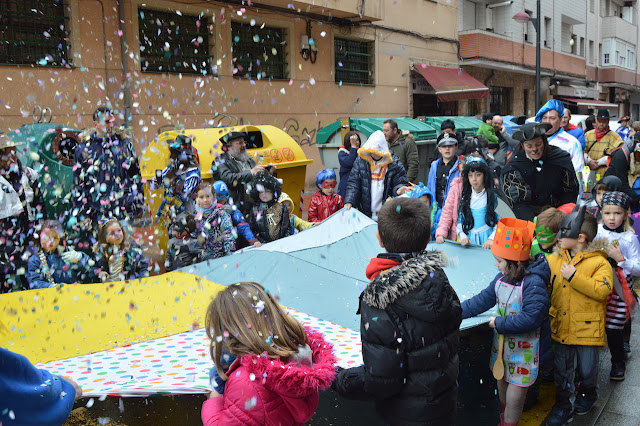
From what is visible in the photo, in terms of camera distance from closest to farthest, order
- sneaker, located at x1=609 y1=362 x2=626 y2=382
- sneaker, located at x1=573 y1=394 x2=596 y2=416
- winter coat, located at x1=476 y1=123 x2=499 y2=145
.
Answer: sneaker, located at x1=573 y1=394 x2=596 y2=416 < sneaker, located at x1=609 y1=362 x2=626 y2=382 < winter coat, located at x1=476 y1=123 x2=499 y2=145

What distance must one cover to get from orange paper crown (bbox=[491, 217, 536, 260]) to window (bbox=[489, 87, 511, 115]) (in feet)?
72.2

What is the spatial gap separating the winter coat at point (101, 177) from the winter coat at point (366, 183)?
93.8 inches

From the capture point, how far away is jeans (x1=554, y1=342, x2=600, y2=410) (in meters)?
3.79

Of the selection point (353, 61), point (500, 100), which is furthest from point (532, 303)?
point (500, 100)

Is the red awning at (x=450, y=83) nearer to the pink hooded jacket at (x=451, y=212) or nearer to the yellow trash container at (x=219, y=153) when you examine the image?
the yellow trash container at (x=219, y=153)

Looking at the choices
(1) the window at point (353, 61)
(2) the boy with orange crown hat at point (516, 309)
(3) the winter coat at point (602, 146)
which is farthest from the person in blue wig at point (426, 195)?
(1) the window at point (353, 61)

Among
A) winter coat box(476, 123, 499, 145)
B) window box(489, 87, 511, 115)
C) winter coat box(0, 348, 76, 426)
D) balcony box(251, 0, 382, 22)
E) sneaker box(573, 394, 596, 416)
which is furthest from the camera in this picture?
window box(489, 87, 511, 115)

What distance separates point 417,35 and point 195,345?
55.1 ft

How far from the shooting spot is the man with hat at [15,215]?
506 centimetres

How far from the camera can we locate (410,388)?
2.42 metres

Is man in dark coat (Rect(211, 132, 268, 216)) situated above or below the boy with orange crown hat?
above

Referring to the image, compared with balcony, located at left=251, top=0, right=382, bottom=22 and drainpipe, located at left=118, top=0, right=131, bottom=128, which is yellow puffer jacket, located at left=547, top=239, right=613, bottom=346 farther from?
balcony, located at left=251, top=0, right=382, bottom=22

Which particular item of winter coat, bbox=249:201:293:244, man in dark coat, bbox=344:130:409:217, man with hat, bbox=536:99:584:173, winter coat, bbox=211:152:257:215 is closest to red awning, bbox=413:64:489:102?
man in dark coat, bbox=344:130:409:217

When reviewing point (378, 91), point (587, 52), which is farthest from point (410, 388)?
point (587, 52)
